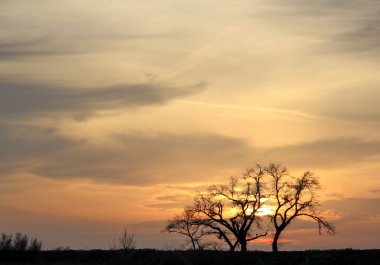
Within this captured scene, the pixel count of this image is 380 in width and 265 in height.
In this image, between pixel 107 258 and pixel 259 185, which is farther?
pixel 259 185

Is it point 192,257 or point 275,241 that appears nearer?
point 192,257

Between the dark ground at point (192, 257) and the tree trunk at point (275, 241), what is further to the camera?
the tree trunk at point (275, 241)

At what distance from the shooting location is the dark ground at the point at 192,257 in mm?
44188

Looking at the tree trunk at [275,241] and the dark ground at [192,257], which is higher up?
the tree trunk at [275,241]

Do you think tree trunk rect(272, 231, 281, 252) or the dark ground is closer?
the dark ground

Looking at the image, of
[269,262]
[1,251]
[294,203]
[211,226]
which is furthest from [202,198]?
[269,262]

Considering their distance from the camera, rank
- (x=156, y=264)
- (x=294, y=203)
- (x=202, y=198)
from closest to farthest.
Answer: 1. (x=156, y=264)
2. (x=294, y=203)
3. (x=202, y=198)

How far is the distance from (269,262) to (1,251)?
1105 inches

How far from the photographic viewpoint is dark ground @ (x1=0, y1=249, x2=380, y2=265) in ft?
145

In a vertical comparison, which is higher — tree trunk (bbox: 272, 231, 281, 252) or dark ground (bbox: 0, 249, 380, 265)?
tree trunk (bbox: 272, 231, 281, 252)

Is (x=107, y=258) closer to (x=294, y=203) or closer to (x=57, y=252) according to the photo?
(x=57, y=252)

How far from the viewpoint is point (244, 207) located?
265ft

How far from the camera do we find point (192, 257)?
52.2 meters

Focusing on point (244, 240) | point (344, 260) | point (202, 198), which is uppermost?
point (202, 198)
